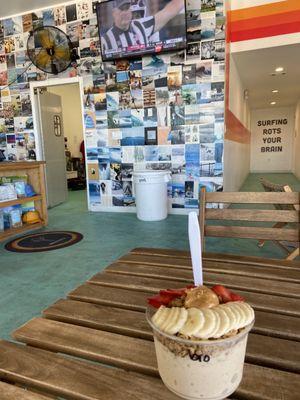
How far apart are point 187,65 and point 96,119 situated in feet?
5.35

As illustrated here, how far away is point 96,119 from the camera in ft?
16.1

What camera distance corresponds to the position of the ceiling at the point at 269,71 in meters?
4.96

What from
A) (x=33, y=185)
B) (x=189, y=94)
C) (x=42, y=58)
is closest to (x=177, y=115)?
(x=189, y=94)

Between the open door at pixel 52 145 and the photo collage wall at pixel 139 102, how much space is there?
0.74ft

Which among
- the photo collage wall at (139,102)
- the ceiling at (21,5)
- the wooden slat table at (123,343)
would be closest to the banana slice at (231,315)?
the wooden slat table at (123,343)

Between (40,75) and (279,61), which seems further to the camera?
(279,61)

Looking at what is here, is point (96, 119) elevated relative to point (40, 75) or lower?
lower

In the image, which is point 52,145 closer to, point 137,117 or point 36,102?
point 36,102

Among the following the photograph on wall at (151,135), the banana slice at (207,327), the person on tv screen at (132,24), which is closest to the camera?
the banana slice at (207,327)

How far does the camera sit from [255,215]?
1.36 metres

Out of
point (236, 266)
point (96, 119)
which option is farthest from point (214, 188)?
point (236, 266)

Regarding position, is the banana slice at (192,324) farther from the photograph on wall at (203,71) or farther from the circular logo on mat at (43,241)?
the photograph on wall at (203,71)

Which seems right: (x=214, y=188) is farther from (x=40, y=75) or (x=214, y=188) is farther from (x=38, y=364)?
(x=38, y=364)

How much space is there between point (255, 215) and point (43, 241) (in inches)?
111
